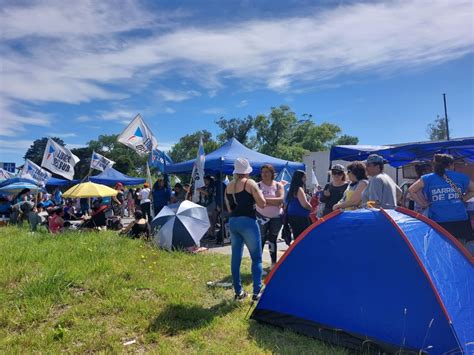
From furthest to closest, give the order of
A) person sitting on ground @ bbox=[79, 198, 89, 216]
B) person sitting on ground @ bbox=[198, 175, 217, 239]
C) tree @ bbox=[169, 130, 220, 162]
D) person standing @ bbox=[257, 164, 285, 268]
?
1. tree @ bbox=[169, 130, 220, 162]
2. person sitting on ground @ bbox=[79, 198, 89, 216]
3. person sitting on ground @ bbox=[198, 175, 217, 239]
4. person standing @ bbox=[257, 164, 285, 268]

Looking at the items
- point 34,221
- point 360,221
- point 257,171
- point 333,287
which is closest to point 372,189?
point 360,221

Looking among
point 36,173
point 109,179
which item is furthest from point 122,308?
point 109,179

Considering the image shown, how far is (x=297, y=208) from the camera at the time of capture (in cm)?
613

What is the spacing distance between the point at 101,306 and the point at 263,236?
2.61 meters

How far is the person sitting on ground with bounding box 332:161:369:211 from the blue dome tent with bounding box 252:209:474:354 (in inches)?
40.1

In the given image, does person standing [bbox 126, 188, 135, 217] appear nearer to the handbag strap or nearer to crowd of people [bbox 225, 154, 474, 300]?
crowd of people [bbox 225, 154, 474, 300]

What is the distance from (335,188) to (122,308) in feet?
11.2

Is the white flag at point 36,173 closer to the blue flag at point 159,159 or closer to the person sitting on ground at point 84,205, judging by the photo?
the person sitting on ground at point 84,205

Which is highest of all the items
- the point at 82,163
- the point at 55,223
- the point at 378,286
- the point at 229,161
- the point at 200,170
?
the point at 82,163

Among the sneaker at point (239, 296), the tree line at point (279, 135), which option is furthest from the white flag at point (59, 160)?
the tree line at point (279, 135)

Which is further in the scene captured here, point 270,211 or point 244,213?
point 270,211

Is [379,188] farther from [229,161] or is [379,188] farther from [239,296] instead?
[229,161]

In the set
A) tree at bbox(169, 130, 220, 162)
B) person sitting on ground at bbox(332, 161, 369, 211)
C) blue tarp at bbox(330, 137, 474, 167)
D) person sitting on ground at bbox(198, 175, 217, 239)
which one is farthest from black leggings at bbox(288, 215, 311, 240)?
tree at bbox(169, 130, 220, 162)

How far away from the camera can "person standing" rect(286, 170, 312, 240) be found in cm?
598
